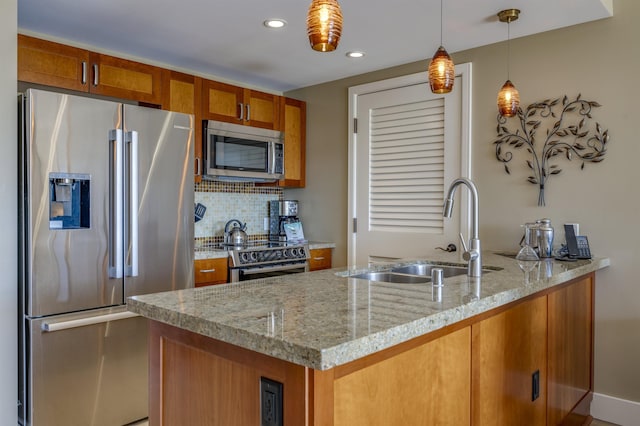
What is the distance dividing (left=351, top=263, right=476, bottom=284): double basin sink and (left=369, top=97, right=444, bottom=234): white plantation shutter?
1023mm

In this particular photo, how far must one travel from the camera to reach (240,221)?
14.0 ft

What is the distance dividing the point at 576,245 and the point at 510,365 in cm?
109

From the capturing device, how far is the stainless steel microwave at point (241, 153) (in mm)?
3633

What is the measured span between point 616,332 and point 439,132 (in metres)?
1.68

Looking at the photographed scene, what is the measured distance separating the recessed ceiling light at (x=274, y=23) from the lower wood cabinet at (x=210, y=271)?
1.57m

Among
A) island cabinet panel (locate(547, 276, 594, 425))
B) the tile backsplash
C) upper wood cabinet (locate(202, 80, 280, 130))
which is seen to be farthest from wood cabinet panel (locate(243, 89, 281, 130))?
island cabinet panel (locate(547, 276, 594, 425))

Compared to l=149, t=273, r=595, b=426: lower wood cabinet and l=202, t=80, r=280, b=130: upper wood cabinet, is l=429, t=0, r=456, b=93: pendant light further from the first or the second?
l=202, t=80, r=280, b=130: upper wood cabinet

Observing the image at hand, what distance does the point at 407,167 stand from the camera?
3680 mm

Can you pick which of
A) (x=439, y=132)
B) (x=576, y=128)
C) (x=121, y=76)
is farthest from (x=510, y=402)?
(x=121, y=76)

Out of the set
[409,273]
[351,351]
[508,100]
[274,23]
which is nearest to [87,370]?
[409,273]

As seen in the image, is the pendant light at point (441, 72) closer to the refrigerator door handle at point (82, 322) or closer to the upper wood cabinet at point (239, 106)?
the refrigerator door handle at point (82, 322)

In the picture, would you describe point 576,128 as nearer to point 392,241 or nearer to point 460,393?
point 392,241

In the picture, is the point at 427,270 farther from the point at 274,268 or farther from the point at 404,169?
the point at 274,268

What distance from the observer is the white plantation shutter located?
352 centimetres
